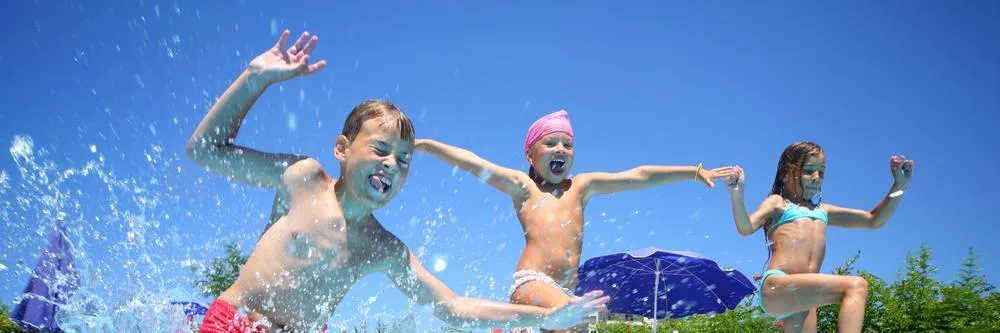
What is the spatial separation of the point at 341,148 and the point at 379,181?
0.40 meters

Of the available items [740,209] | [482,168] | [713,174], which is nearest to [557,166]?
[482,168]

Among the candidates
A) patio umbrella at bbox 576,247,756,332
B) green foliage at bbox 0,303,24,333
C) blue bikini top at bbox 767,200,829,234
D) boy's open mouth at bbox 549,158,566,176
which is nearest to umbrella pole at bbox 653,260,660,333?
patio umbrella at bbox 576,247,756,332

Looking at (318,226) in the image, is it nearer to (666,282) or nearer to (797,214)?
(797,214)

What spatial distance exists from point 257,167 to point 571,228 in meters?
2.82

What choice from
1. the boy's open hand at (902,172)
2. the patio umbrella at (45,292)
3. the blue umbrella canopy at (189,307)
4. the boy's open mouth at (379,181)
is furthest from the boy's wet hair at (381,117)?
the boy's open hand at (902,172)

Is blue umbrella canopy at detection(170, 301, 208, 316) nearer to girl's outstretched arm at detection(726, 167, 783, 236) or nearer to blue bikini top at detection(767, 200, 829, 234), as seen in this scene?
girl's outstretched arm at detection(726, 167, 783, 236)

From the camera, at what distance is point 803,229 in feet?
20.0

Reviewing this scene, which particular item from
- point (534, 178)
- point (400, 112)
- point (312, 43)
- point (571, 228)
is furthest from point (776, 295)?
point (312, 43)

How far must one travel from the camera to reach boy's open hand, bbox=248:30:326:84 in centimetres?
351

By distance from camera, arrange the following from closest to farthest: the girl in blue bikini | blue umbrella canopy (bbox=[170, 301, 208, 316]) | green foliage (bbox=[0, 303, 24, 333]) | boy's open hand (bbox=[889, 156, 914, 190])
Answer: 1. blue umbrella canopy (bbox=[170, 301, 208, 316])
2. the girl in blue bikini
3. boy's open hand (bbox=[889, 156, 914, 190])
4. green foliage (bbox=[0, 303, 24, 333])

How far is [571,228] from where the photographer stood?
225 inches

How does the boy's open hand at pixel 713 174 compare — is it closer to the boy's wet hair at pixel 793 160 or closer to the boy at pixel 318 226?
the boy's wet hair at pixel 793 160

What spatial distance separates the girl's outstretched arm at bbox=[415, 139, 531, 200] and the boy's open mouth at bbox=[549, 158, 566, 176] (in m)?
0.23

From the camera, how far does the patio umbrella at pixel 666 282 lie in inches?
523
